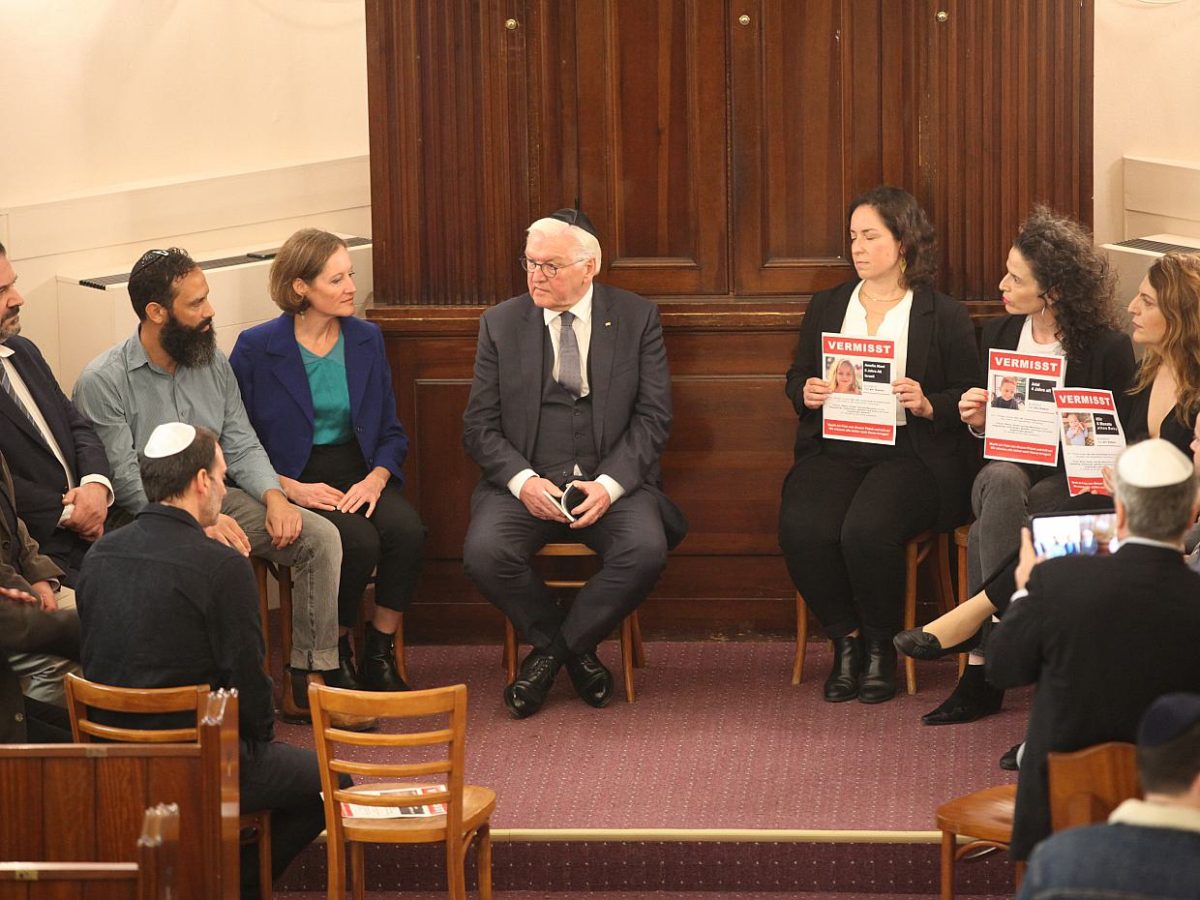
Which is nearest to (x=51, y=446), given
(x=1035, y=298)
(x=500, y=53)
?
(x=500, y=53)

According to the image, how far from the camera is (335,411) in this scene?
5715 mm

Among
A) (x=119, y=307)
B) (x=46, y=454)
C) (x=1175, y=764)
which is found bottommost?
(x=1175, y=764)

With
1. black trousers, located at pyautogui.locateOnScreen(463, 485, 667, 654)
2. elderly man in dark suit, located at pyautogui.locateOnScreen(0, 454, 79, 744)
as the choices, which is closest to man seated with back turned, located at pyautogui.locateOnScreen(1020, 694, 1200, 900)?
elderly man in dark suit, located at pyautogui.locateOnScreen(0, 454, 79, 744)

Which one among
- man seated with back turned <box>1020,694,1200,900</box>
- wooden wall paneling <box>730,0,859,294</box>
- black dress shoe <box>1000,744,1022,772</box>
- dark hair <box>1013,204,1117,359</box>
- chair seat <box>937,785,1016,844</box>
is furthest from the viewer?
wooden wall paneling <box>730,0,859,294</box>

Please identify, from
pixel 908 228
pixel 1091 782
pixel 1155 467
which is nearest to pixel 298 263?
pixel 908 228

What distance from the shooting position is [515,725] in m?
5.38

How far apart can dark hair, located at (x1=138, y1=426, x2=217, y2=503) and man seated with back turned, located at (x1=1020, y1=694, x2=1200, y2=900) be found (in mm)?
2205

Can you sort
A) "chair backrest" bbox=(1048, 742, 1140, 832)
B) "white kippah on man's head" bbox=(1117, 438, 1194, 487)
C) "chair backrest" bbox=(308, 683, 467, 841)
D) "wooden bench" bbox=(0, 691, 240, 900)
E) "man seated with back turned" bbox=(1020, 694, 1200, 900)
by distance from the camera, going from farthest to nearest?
1. "chair backrest" bbox=(308, 683, 467, 841)
2. "wooden bench" bbox=(0, 691, 240, 900)
3. "white kippah on man's head" bbox=(1117, 438, 1194, 487)
4. "chair backrest" bbox=(1048, 742, 1140, 832)
5. "man seated with back turned" bbox=(1020, 694, 1200, 900)

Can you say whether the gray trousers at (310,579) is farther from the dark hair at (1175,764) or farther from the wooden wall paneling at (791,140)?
the dark hair at (1175,764)

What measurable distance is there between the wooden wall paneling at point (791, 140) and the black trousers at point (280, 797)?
96.9 inches

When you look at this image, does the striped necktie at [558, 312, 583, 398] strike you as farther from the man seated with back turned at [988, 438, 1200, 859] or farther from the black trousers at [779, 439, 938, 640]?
the man seated with back turned at [988, 438, 1200, 859]

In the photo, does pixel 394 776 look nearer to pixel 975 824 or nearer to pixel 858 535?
pixel 975 824

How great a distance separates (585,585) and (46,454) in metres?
1.66

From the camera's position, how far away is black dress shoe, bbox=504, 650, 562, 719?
543 centimetres
